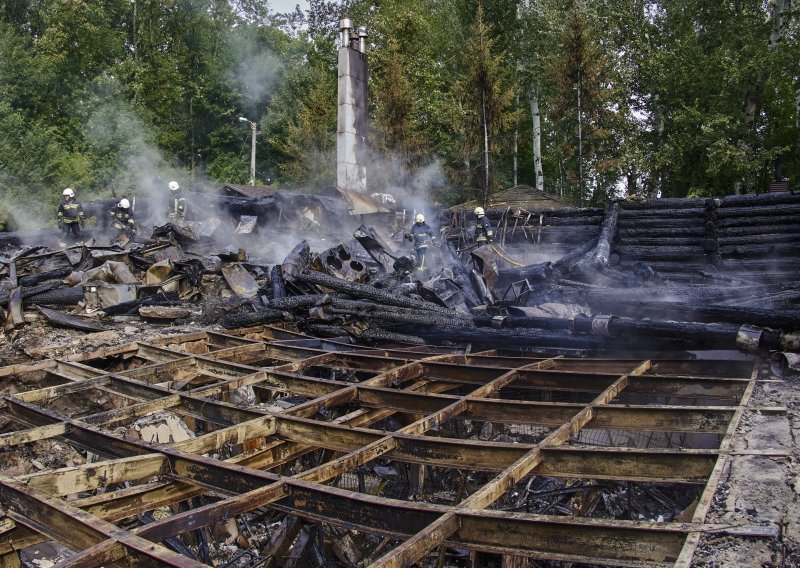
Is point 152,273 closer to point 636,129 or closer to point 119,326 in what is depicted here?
point 119,326

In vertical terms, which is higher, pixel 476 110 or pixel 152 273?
pixel 476 110

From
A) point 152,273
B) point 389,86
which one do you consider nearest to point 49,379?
point 152,273

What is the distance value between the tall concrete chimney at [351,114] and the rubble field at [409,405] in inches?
330

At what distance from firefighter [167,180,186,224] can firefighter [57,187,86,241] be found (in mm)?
2292

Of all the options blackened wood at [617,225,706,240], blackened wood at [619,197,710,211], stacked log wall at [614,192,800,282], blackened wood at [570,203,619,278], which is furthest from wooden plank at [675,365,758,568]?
blackened wood at [619,197,710,211]

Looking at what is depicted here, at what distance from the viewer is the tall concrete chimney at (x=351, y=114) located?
22.0 metres

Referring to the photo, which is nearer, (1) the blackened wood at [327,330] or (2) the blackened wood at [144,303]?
(1) the blackened wood at [327,330]

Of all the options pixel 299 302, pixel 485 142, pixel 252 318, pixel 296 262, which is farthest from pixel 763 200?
pixel 485 142

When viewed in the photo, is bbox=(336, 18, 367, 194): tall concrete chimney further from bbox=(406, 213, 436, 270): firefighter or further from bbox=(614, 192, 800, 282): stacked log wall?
bbox=(614, 192, 800, 282): stacked log wall

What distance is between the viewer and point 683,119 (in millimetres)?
23266

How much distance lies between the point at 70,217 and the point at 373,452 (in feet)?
50.8

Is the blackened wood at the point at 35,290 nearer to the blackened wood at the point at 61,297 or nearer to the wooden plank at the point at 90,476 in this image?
the blackened wood at the point at 61,297

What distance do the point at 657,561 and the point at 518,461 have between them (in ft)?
3.28

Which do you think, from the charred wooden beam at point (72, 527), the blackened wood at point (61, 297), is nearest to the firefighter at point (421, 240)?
the blackened wood at point (61, 297)
